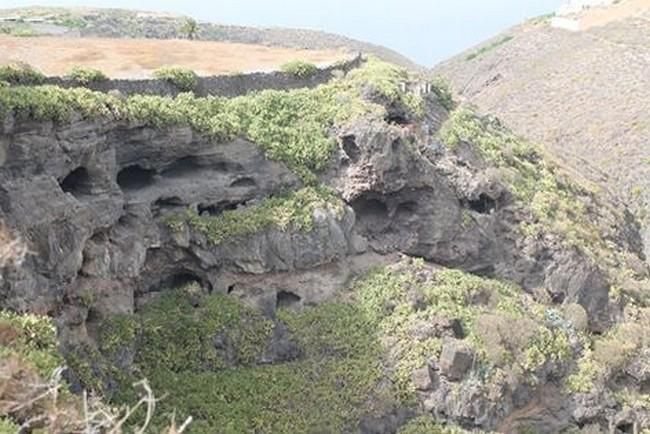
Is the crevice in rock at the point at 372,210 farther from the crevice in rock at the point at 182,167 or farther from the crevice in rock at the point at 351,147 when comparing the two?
the crevice in rock at the point at 182,167

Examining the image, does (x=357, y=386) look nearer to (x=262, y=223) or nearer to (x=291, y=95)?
(x=262, y=223)

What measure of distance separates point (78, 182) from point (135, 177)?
2.94 metres

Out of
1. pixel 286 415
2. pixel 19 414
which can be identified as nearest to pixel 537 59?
pixel 286 415

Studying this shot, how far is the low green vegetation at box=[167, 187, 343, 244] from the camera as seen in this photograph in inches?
949

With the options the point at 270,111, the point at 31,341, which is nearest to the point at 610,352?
the point at 270,111

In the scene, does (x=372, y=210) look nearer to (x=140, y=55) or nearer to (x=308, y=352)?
(x=308, y=352)

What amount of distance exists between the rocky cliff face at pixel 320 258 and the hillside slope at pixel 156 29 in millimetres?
24135

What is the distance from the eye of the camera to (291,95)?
2952 centimetres

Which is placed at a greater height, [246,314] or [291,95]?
[291,95]

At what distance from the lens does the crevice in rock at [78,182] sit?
70.1 feet

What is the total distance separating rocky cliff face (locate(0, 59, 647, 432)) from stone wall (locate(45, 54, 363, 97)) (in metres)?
2.23

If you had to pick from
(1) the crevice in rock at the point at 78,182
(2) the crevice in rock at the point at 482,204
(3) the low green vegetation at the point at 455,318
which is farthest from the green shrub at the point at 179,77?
(2) the crevice in rock at the point at 482,204

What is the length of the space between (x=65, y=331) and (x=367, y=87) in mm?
14209

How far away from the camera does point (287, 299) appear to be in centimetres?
2516
